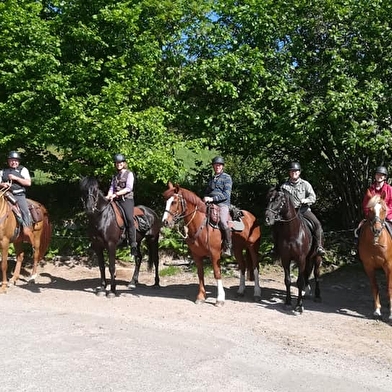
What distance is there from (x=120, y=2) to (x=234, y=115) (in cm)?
373

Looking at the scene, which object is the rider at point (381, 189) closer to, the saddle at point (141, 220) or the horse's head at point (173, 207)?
the horse's head at point (173, 207)

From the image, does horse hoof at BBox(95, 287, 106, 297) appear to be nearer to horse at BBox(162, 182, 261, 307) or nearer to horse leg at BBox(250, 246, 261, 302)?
horse at BBox(162, 182, 261, 307)

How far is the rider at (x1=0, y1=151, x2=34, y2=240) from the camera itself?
9797mm

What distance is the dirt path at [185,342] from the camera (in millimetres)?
5230

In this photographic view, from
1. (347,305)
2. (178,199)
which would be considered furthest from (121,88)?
(347,305)

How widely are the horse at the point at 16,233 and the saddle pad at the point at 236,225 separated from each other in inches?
172

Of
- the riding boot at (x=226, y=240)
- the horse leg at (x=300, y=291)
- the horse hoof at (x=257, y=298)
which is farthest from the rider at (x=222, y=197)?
the horse leg at (x=300, y=291)

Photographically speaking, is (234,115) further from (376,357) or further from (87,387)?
(87,387)

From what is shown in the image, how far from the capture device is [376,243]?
25.4 feet

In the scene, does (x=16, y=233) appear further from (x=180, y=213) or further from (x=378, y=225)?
(x=378, y=225)

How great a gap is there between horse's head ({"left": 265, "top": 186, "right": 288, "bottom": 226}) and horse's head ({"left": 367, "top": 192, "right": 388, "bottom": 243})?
1370 mm

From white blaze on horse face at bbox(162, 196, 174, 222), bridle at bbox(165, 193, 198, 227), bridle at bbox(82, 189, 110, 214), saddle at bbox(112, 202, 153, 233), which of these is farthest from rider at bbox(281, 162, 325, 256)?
bridle at bbox(82, 189, 110, 214)

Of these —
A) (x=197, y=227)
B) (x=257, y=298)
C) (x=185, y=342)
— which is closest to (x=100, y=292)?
(x=197, y=227)

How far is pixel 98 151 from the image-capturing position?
36.2 feet
